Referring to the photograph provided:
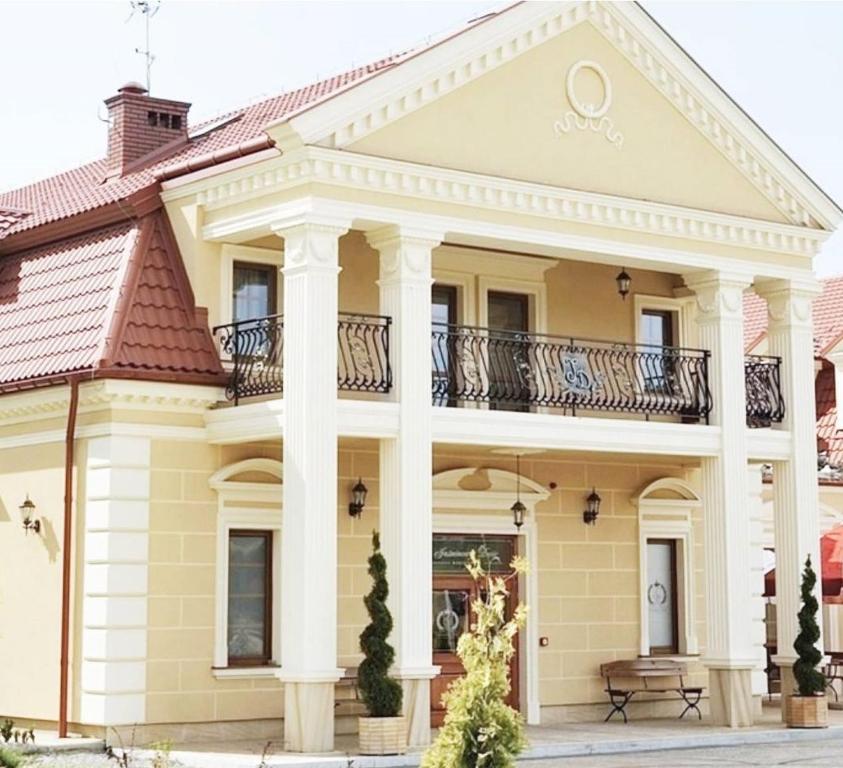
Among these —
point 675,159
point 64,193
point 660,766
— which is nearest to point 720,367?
point 675,159

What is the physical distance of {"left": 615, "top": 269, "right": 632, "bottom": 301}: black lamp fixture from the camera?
2552 centimetres

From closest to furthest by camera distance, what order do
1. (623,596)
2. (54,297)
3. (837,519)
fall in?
(54,297), (623,596), (837,519)

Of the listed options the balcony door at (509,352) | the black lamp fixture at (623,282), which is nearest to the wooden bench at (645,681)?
the balcony door at (509,352)

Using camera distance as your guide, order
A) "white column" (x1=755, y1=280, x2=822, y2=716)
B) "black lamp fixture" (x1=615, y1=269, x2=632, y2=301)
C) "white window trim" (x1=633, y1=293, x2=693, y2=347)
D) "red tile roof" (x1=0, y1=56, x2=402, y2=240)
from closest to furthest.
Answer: "red tile roof" (x1=0, y1=56, x2=402, y2=240) < "white column" (x1=755, y1=280, x2=822, y2=716) < "black lamp fixture" (x1=615, y1=269, x2=632, y2=301) < "white window trim" (x1=633, y1=293, x2=693, y2=347)

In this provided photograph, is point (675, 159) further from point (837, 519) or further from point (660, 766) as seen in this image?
point (837, 519)

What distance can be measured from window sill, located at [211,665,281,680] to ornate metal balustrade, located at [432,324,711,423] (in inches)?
150

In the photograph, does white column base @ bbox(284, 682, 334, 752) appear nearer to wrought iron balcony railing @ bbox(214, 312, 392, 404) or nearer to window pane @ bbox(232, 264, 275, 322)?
wrought iron balcony railing @ bbox(214, 312, 392, 404)

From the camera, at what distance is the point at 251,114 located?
25406mm

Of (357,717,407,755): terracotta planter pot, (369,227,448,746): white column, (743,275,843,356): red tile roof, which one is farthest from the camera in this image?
(743,275,843,356): red tile roof

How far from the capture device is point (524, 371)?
23.8 metres

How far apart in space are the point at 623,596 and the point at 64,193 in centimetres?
968

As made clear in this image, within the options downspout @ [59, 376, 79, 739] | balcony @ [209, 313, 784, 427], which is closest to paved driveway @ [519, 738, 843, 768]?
balcony @ [209, 313, 784, 427]

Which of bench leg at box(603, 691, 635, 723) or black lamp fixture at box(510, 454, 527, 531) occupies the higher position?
black lamp fixture at box(510, 454, 527, 531)

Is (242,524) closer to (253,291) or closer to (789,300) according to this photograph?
(253,291)
